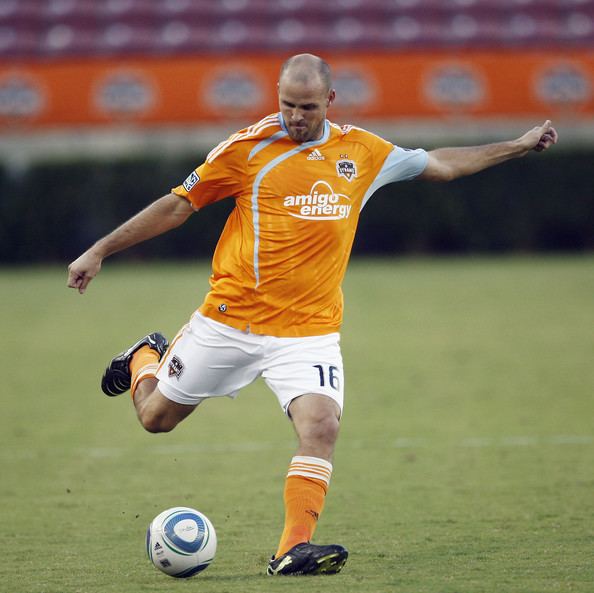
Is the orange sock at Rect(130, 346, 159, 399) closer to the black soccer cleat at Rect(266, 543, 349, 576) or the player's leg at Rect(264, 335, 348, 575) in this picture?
the player's leg at Rect(264, 335, 348, 575)

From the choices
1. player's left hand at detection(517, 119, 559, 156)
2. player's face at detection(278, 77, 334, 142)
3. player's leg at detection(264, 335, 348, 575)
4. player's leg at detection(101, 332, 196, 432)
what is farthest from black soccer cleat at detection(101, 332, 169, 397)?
player's left hand at detection(517, 119, 559, 156)

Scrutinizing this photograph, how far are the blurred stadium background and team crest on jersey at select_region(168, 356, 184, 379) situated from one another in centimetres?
1943

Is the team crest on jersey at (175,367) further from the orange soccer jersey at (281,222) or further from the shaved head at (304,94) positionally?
the shaved head at (304,94)

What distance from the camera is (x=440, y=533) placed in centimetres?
600

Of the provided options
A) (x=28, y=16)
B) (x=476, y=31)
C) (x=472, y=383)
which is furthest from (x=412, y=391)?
(x=28, y=16)

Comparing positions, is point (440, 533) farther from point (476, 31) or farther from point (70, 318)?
point (476, 31)

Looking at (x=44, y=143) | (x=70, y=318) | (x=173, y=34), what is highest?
(x=173, y=34)

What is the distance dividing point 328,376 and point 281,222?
74 centimetres

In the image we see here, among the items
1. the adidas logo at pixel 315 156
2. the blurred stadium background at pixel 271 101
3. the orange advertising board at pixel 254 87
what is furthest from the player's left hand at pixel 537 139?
the orange advertising board at pixel 254 87

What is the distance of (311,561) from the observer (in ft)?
16.8

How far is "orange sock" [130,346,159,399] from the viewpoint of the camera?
6.51 meters

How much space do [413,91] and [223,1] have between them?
5981 mm

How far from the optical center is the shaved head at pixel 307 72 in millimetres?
5414

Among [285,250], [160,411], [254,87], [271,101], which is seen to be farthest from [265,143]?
[254,87]
